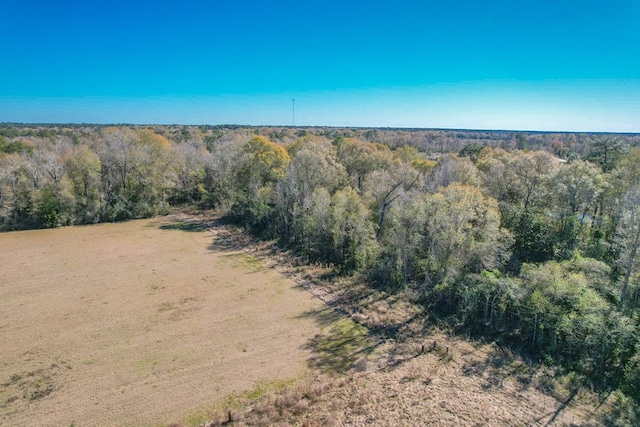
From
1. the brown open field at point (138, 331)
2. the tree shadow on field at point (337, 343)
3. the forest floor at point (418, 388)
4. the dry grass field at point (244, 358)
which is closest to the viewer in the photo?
the forest floor at point (418, 388)

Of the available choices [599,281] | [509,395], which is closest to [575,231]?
[599,281]

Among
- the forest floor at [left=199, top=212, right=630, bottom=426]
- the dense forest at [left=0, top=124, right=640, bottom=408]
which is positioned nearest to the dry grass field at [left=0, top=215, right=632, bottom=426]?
the forest floor at [left=199, top=212, right=630, bottom=426]

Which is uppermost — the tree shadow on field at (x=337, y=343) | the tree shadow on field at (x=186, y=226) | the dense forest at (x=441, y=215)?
the dense forest at (x=441, y=215)

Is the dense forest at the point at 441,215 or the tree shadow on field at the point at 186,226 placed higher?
the dense forest at the point at 441,215

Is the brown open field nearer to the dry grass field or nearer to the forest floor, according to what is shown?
the dry grass field

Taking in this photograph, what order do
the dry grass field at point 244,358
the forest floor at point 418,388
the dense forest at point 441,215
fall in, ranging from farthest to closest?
the dense forest at point 441,215
the dry grass field at point 244,358
the forest floor at point 418,388

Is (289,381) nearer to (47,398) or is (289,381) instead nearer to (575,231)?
(47,398)

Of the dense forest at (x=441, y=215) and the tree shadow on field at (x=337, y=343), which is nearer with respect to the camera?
the tree shadow on field at (x=337, y=343)

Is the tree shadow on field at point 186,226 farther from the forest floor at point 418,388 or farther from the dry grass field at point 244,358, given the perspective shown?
the forest floor at point 418,388

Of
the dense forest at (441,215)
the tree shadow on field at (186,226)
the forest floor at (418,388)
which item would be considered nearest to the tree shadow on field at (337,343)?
the forest floor at (418,388)
